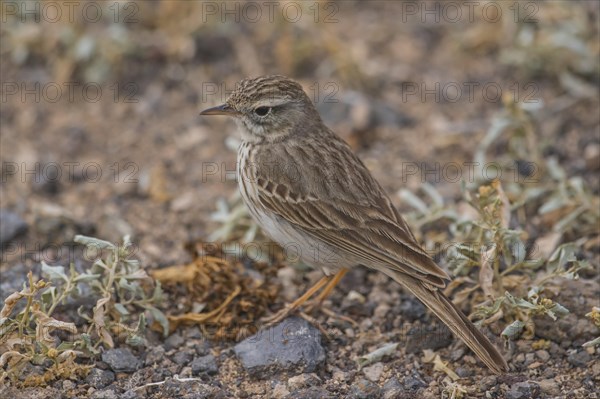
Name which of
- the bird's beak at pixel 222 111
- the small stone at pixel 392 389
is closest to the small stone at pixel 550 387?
the small stone at pixel 392 389

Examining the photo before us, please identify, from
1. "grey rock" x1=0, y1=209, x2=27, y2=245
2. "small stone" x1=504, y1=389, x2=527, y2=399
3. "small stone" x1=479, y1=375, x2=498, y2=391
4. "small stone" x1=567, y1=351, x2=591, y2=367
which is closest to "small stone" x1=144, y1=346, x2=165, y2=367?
"grey rock" x1=0, y1=209, x2=27, y2=245

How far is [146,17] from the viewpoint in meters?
9.98

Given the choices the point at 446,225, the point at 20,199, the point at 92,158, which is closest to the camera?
the point at 446,225

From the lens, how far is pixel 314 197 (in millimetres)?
6457

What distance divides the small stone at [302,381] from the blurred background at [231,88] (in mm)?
2302

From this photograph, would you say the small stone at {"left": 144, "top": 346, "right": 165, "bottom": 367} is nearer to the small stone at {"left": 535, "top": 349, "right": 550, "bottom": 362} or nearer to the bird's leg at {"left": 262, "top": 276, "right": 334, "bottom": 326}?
the bird's leg at {"left": 262, "top": 276, "right": 334, "bottom": 326}

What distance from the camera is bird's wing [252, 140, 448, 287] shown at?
6.15 m

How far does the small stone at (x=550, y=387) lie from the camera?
18.1ft

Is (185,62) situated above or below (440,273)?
above

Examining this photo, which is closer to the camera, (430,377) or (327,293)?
(430,377)

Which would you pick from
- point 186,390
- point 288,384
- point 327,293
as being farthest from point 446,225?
point 186,390

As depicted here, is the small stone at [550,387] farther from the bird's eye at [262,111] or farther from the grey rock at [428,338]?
the bird's eye at [262,111]

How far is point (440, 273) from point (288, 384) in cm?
124

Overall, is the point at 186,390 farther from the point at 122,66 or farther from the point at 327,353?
the point at 122,66
